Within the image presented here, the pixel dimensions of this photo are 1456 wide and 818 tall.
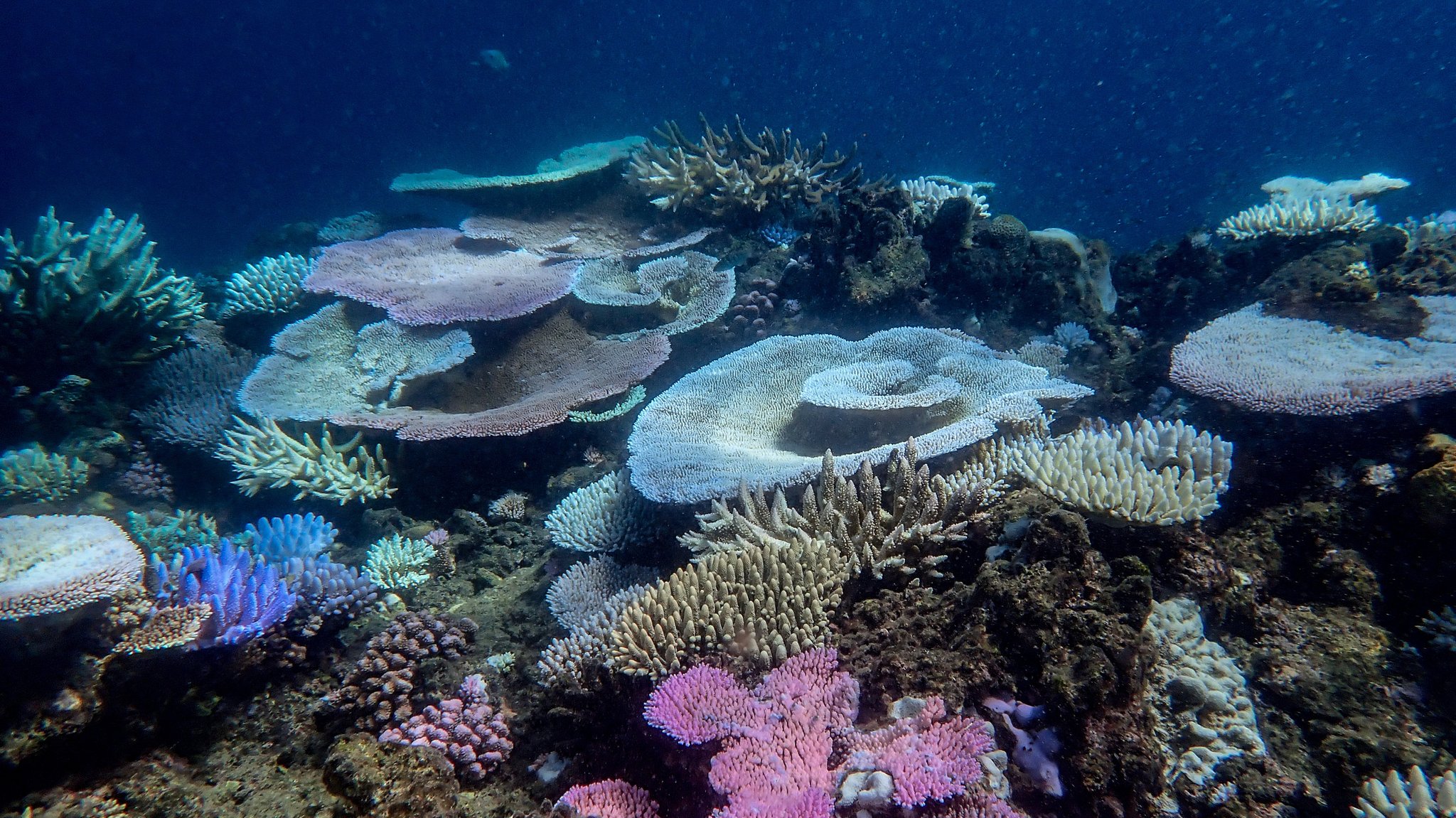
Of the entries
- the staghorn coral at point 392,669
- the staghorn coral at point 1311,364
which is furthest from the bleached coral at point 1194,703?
the staghorn coral at point 392,669

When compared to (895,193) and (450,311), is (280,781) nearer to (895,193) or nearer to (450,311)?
(450,311)

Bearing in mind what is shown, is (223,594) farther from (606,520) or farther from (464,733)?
(606,520)

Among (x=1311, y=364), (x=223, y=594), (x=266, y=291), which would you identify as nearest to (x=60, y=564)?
(x=223, y=594)

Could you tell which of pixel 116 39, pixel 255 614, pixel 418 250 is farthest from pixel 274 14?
pixel 255 614

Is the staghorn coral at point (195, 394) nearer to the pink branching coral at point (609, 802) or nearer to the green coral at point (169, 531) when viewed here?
the green coral at point (169, 531)

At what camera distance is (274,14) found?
58.1 meters

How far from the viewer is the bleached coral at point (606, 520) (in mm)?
3654

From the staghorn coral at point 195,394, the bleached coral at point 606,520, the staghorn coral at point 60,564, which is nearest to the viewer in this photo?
the staghorn coral at point 60,564

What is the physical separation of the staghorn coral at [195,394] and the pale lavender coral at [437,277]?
4.32ft

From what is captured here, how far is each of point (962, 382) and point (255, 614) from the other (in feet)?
14.2

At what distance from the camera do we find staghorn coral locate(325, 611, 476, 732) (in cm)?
298

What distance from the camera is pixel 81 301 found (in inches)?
226

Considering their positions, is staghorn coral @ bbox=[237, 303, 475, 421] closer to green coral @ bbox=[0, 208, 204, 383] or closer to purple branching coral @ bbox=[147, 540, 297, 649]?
green coral @ bbox=[0, 208, 204, 383]

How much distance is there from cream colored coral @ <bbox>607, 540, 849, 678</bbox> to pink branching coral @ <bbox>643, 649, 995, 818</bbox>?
127mm
